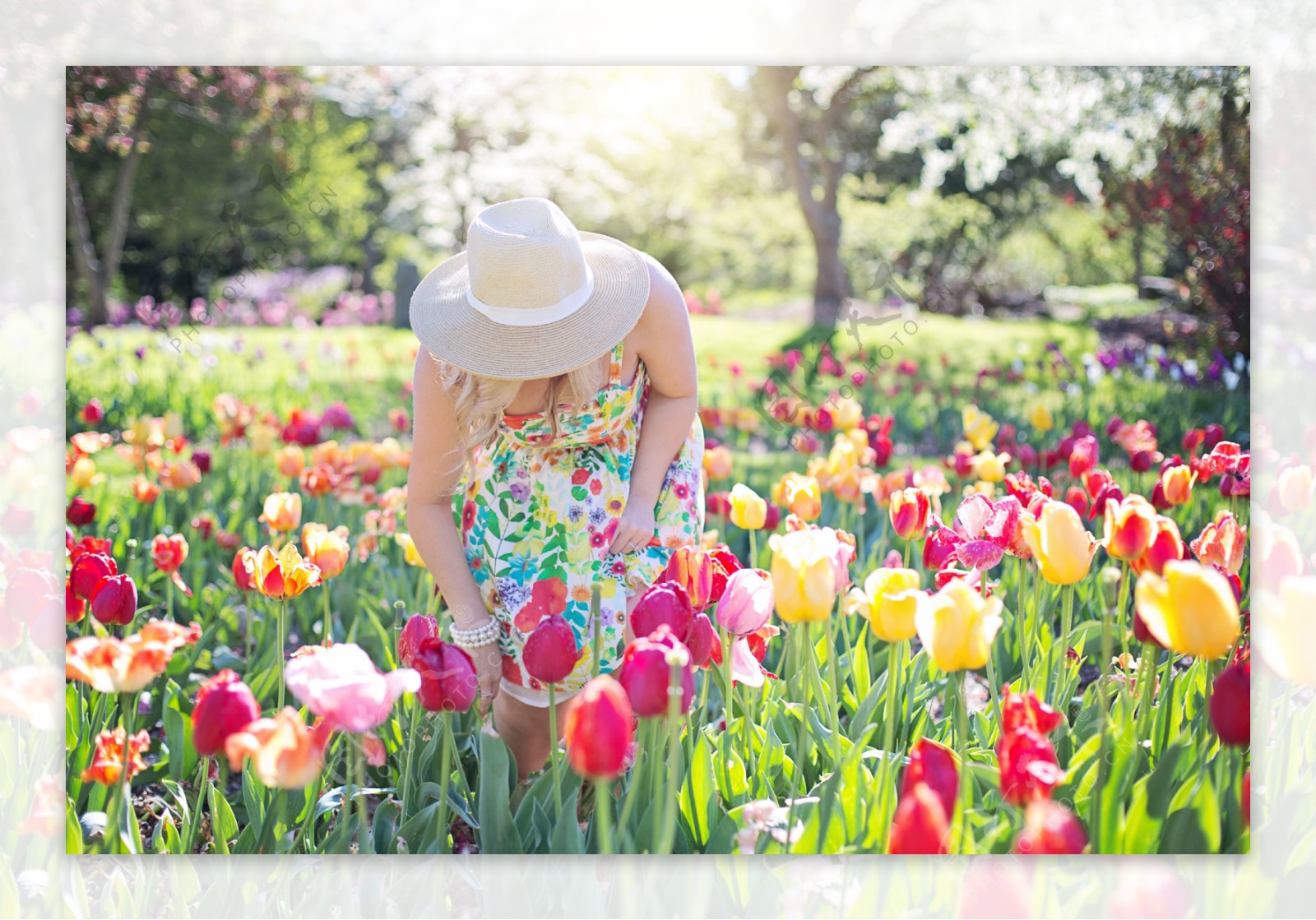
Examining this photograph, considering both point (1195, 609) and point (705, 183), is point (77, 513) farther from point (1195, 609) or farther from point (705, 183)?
point (705, 183)

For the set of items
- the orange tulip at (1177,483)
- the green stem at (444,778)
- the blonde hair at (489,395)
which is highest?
the blonde hair at (489,395)

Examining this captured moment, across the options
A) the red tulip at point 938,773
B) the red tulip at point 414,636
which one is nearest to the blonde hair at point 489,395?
the red tulip at point 414,636

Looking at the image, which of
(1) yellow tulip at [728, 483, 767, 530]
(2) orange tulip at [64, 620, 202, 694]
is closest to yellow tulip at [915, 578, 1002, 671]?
(1) yellow tulip at [728, 483, 767, 530]

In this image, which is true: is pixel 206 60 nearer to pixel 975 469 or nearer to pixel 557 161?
pixel 557 161

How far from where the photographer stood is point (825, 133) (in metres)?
5.52

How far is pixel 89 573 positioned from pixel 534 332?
0.92 meters

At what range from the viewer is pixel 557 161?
5238mm

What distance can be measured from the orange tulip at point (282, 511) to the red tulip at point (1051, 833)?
1.77 m

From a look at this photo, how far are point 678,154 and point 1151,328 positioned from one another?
2654mm

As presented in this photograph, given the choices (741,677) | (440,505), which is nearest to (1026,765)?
(741,677)

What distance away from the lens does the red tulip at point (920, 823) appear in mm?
1325

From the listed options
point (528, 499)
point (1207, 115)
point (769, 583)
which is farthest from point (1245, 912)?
point (1207, 115)

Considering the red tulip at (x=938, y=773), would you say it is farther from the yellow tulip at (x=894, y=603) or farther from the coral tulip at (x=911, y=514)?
the coral tulip at (x=911, y=514)

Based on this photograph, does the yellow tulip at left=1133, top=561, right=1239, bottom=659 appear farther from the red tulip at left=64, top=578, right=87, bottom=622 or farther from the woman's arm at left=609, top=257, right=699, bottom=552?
the red tulip at left=64, top=578, right=87, bottom=622
